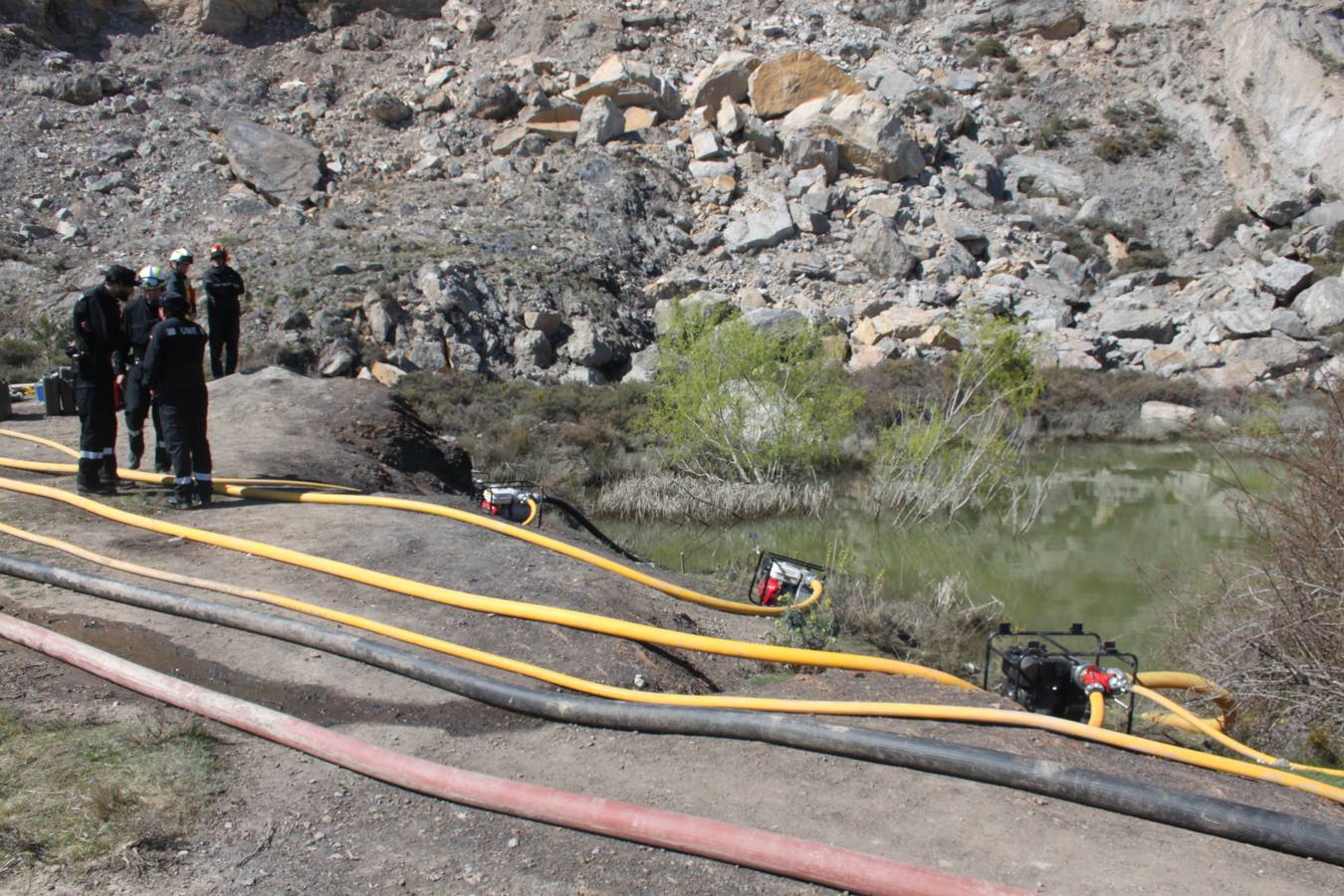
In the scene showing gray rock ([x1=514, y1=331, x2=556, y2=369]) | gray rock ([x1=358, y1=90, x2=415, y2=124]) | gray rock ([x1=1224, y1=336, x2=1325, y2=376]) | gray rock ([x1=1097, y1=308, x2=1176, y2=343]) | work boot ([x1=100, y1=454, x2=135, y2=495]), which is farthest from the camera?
gray rock ([x1=358, y1=90, x2=415, y2=124])

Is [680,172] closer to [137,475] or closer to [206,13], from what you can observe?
[206,13]

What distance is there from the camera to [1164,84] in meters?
44.9

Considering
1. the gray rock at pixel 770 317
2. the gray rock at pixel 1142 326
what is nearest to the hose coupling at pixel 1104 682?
the gray rock at pixel 770 317

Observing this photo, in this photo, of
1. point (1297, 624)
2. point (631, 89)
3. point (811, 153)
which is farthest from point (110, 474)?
point (631, 89)

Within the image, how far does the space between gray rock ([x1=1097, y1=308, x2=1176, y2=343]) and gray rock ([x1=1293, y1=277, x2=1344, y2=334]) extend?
3.86m

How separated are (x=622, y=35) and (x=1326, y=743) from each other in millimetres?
41083

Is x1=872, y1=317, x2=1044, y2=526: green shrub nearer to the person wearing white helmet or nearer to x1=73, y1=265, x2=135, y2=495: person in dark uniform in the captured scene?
the person wearing white helmet

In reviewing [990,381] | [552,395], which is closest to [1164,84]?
[990,381]

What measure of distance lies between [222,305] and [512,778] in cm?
894

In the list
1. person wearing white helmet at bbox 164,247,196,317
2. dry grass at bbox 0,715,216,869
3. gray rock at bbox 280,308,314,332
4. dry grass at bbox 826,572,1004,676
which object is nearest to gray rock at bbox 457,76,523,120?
gray rock at bbox 280,308,314,332

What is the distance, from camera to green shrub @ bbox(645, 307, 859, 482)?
61.1 ft

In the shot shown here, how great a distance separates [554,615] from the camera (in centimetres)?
549

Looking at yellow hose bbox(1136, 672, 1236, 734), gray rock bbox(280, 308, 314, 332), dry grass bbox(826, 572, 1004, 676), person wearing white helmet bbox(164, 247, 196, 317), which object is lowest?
dry grass bbox(826, 572, 1004, 676)

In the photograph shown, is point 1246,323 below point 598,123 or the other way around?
below
